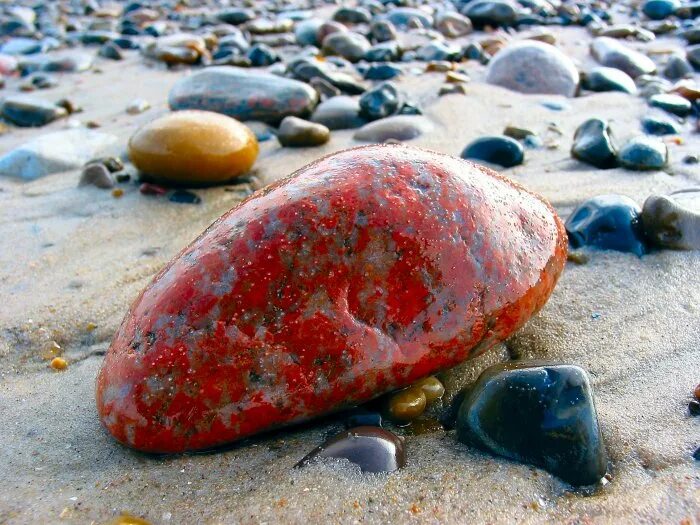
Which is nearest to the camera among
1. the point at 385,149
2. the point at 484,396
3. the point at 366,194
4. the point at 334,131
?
the point at 484,396

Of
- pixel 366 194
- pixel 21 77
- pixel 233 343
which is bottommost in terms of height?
pixel 21 77

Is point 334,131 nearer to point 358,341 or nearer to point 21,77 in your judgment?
point 358,341

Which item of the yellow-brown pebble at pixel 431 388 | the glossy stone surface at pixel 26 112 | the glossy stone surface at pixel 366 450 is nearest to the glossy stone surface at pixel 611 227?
the yellow-brown pebble at pixel 431 388

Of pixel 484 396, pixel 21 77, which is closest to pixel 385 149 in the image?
pixel 484 396

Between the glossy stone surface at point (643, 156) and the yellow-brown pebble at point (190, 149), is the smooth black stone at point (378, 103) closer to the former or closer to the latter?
the yellow-brown pebble at point (190, 149)

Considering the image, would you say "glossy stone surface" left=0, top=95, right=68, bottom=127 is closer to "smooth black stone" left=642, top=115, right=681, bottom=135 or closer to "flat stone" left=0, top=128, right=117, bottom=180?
"flat stone" left=0, top=128, right=117, bottom=180
